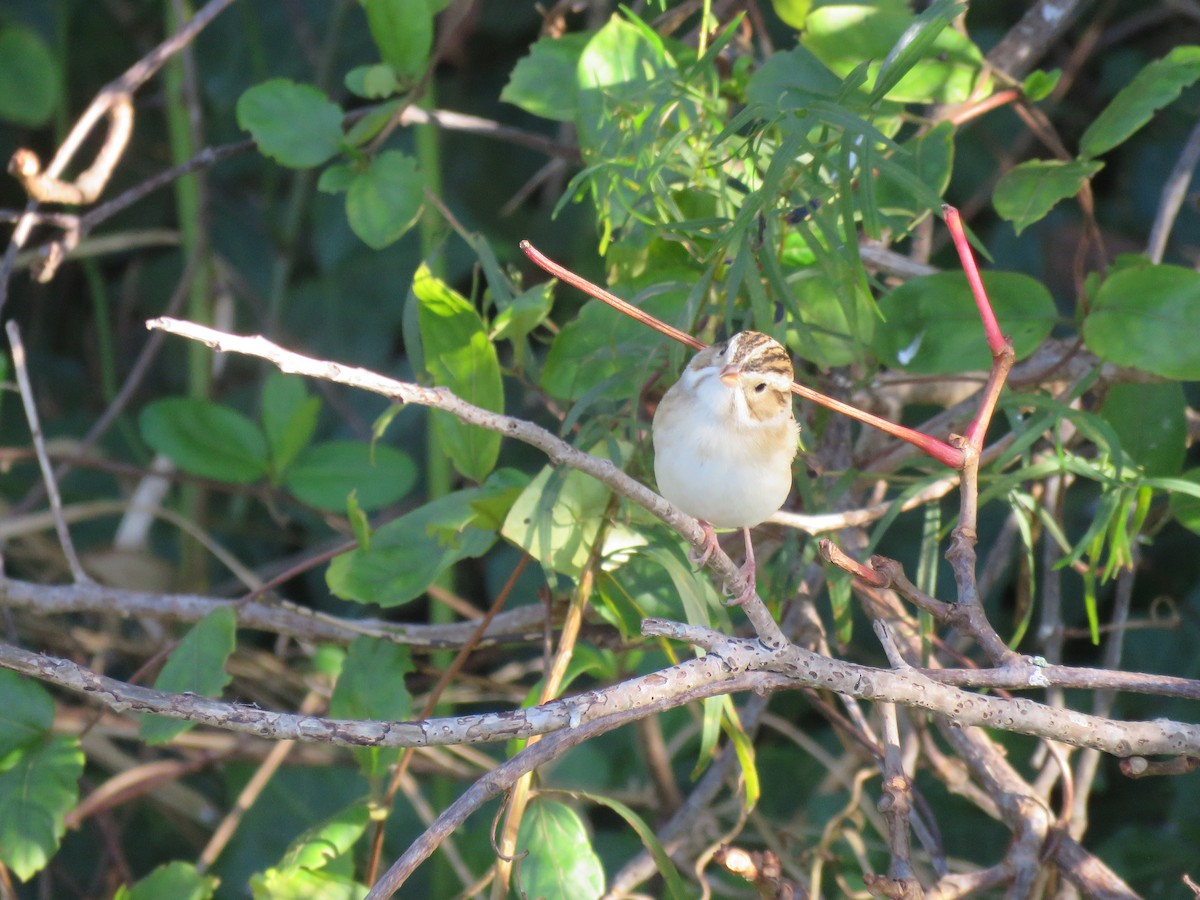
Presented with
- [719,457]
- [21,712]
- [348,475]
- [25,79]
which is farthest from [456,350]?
[25,79]

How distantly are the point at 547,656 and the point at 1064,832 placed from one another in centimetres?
76

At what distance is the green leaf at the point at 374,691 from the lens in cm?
178

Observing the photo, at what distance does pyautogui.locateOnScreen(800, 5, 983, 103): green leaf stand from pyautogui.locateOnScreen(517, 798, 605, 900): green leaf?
43.0 inches

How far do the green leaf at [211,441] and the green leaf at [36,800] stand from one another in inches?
21.7

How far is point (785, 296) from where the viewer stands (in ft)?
4.44

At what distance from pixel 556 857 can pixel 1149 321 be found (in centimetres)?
104

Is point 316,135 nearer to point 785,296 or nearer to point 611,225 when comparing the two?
point 611,225

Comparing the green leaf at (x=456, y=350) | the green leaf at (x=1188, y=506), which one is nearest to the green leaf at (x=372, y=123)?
the green leaf at (x=456, y=350)

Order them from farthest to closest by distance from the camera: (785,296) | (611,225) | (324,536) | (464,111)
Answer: (464,111), (324,536), (611,225), (785,296)

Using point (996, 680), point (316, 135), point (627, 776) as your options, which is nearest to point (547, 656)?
point (996, 680)

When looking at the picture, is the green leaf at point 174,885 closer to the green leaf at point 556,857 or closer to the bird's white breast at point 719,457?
the green leaf at point 556,857

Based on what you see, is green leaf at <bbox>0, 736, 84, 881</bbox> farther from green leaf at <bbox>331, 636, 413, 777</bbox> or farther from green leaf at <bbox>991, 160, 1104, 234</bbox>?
green leaf at <bbox>991, 160, 1104, 234</bbox>

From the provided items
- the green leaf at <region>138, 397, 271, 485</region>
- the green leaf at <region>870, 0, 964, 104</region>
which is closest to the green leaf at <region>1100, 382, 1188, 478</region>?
the green leaf at <region>870, 0, 964, 104</region>

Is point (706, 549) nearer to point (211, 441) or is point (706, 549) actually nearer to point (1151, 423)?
point (1151, 423)
